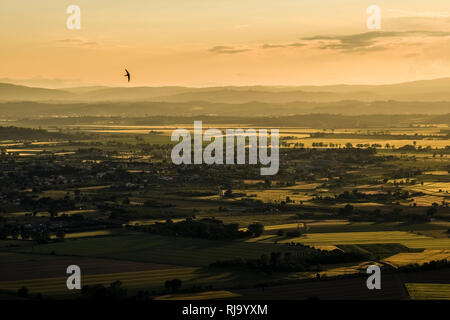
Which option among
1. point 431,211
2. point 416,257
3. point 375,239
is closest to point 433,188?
point 431,211

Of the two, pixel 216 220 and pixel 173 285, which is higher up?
pixel 216 220

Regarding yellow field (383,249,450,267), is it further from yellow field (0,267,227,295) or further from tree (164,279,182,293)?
tree (164,279,182,293)

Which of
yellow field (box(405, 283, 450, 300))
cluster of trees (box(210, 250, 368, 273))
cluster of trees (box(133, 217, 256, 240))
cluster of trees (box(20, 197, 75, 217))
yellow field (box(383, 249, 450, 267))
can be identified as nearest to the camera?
yellow field (box(405, 283, 450, 300))

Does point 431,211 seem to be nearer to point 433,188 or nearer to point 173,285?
point 433,188

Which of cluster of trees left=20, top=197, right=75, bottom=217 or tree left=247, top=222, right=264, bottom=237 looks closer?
tree left=247, top=222, right=264, bottom=237

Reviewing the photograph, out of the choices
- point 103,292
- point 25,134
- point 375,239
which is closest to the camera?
point 103,292

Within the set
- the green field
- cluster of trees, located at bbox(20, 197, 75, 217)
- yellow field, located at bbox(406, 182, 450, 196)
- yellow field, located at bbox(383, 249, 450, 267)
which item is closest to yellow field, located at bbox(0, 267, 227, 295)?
the green field
